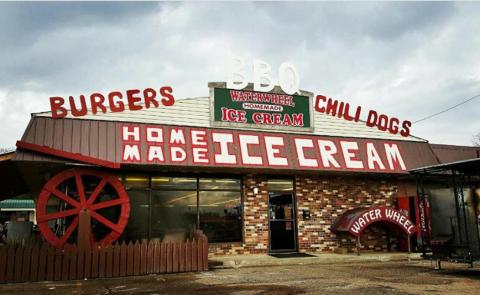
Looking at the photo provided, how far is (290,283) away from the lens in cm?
978

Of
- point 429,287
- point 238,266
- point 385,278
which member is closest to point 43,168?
point 238,266

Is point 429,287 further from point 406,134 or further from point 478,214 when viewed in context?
point 406,134

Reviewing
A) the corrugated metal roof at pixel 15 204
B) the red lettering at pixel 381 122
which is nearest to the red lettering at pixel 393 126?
the red lettering at pixel 381 122

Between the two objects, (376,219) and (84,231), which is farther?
(376,219)

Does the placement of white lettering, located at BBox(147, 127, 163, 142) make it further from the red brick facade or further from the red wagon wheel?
the red brick facade

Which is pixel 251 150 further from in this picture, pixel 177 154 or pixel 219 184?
pixel 177 154

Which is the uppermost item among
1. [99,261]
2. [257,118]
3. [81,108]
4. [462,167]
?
[257,118]

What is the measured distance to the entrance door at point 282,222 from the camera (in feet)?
52.4

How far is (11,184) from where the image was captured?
16281mm

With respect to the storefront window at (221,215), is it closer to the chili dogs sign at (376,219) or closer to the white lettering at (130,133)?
the white lettering at (130,133)

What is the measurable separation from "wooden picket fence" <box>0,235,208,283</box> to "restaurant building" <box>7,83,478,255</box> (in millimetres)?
694

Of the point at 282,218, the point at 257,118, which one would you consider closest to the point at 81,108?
the point at 257,118

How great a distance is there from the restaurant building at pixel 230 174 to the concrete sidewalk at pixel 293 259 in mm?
637

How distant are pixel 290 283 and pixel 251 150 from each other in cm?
591
